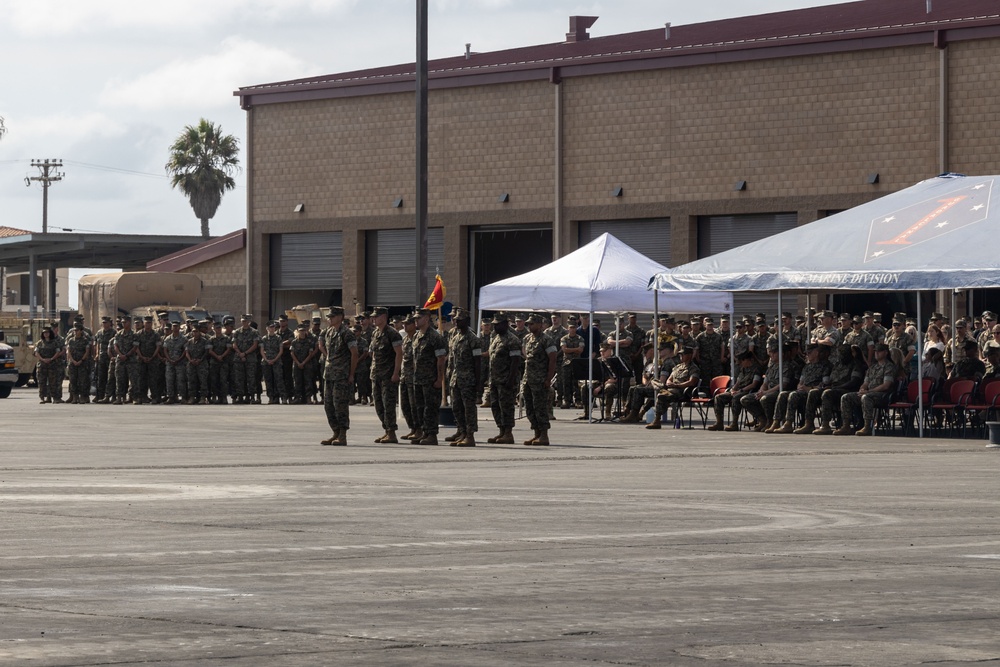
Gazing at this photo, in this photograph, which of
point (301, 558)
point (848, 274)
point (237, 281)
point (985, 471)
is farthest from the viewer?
point (237, 281)

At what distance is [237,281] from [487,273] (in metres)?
10.0

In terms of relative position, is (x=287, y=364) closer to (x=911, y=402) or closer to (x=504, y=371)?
(x=504, y=371)

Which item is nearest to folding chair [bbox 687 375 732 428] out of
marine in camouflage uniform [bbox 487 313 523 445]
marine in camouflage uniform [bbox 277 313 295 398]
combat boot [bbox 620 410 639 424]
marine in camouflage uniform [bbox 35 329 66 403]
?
combat boot [bbox 620 410 639 424]

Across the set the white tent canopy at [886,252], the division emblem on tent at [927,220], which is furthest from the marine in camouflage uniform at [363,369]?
the division emblem on tent at [927,220]

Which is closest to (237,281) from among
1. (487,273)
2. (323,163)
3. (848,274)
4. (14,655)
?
(323,163)

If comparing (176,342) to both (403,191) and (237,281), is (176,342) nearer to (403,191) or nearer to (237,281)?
(403,191)

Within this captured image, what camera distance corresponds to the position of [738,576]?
9.84m

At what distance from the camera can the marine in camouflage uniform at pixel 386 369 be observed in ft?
75.8

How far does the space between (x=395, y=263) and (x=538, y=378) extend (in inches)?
1230

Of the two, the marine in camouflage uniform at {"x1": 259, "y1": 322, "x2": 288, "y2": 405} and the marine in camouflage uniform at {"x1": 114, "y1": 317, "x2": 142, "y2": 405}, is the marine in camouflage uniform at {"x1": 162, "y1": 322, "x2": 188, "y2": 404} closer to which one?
the marine in camouflage uniform at {"x1": 114, "y1": 317, "x2": 142, "y2": 405}

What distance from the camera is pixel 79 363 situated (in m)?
38.6

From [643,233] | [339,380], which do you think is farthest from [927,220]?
[643,233]

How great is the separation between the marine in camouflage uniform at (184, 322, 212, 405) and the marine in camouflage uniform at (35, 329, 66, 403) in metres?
3.05

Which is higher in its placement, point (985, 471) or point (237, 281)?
point (237, 281)
